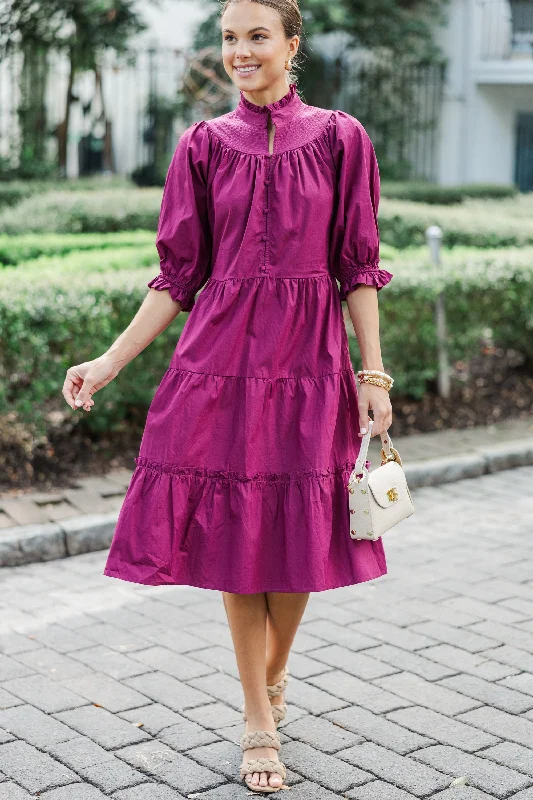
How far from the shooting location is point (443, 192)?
1659 centimetres

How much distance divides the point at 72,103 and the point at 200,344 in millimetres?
15455

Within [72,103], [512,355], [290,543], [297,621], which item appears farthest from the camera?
[72,103]

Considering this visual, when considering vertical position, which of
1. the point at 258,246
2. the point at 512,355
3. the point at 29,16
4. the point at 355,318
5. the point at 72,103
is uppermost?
the point at 29,16

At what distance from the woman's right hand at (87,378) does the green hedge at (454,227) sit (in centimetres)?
738

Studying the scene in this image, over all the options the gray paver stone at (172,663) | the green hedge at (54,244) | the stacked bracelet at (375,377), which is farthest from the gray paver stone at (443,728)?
the green hedge at (54,244)

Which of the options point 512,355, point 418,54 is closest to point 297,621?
point 512,355

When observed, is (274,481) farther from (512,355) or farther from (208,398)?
(512,355)

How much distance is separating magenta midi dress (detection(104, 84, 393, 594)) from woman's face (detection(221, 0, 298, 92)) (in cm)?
10

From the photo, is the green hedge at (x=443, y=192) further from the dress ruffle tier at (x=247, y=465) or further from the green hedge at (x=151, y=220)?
the dress ruffle tier at (x=247, y=465)

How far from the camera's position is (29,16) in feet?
53.2

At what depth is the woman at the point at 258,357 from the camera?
2836 millimetres

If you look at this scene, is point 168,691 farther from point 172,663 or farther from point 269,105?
point 269,105

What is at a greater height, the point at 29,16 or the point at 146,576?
the point at 29,16

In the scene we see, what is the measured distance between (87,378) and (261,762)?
111 centimetres
